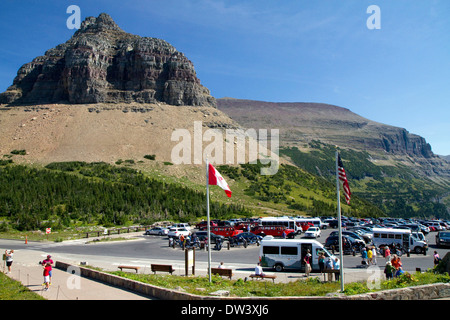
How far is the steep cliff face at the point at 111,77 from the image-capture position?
12825 cm

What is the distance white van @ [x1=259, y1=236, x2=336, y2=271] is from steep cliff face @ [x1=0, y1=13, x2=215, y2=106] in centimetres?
11195

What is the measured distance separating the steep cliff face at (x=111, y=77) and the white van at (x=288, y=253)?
367ft

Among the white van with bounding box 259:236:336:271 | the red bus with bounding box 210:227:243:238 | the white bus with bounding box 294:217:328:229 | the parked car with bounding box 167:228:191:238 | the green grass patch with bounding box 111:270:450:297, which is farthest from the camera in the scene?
the white bus with bounding box 294:217:328:229

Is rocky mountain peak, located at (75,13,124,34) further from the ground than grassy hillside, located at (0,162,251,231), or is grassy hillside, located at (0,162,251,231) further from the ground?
rocky mountain peak, located at (75,13,124,34)

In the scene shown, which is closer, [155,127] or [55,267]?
[55,267]

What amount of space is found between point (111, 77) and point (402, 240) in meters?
131

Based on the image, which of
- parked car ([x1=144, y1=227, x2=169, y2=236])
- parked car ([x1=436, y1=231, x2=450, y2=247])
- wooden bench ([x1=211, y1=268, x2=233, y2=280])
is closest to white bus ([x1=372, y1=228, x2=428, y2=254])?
parked car ([x1=436, y1=231, x2=450, y2=247])

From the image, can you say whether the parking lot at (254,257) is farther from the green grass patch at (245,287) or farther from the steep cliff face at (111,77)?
the steep cliff face at (111,77)

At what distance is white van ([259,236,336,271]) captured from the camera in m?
21.4

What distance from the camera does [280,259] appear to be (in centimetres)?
2208

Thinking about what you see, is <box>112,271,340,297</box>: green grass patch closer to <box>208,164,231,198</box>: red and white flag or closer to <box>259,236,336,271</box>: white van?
<box>208,164,231,198</box>: red and white flag

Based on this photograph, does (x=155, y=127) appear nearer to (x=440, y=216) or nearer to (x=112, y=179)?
(x=112, y=179)
